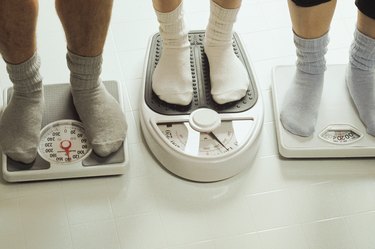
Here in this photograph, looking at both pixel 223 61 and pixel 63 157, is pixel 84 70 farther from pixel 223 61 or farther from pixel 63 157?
pixel 223 61

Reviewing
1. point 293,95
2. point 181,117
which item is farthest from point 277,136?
point 181,117

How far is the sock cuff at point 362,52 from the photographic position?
4.30 feet

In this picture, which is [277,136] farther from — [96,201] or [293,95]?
[96,201]

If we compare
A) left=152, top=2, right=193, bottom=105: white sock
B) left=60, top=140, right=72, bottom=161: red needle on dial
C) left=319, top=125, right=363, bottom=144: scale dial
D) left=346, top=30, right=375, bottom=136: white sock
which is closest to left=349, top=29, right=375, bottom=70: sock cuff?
left=346, top=30, right=375, bottom=136: white sock

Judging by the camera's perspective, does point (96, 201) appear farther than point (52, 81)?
No

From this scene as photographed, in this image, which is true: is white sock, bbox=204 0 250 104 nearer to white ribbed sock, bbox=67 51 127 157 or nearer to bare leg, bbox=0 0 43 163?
white ribbed sock, bbox=67 51 127 157

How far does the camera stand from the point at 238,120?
135 centimetres

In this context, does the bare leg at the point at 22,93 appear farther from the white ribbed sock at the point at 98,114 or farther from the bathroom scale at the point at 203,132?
the bathroom scale at the point at 203,132

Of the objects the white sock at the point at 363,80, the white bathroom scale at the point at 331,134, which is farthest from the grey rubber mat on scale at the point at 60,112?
the white sock at the point at 363,80

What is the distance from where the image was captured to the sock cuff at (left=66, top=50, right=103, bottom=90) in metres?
1.21

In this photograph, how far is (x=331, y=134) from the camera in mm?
1359

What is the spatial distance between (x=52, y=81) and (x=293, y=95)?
625mm

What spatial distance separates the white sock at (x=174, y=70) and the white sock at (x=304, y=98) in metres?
0.24

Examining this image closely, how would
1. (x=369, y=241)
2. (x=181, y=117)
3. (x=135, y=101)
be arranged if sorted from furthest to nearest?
(x=135, y=101)
(x=181, y=117)
(x=369, y=241)
